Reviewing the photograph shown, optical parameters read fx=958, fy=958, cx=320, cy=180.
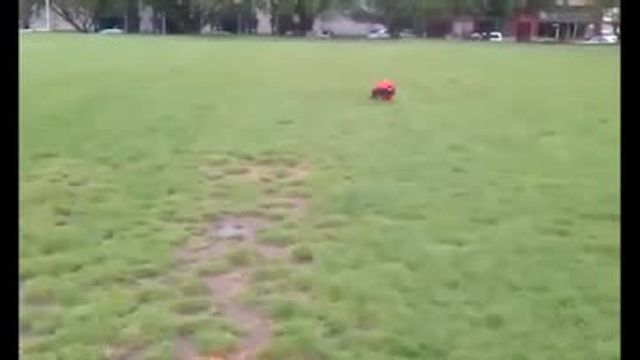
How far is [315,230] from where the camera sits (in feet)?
13.5

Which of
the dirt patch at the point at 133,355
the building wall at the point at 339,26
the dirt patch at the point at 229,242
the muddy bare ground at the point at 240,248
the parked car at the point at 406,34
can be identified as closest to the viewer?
the dirt patch at the point at 133,355

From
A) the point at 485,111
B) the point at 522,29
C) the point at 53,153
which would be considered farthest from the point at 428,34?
the point at 53,153

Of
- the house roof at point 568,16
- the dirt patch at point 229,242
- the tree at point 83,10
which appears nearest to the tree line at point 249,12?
the tree at point 83,10

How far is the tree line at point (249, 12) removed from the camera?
33.7 metres

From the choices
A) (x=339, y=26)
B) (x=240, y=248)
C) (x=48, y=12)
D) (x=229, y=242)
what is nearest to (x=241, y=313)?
(x=240, y=248)

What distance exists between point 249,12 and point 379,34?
15.5 ft

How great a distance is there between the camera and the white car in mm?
32659

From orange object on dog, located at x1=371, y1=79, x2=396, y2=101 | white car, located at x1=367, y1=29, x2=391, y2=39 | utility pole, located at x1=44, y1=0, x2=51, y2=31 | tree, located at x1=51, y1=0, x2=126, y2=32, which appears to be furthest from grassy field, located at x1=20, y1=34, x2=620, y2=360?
tree, located at x1=51, y1=0, x2=126, y2=32

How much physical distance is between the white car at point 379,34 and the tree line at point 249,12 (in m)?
0.43

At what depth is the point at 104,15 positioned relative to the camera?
34.9m

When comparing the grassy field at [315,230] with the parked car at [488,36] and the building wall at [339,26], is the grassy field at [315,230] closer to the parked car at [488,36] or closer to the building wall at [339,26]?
the parked car at [488,36]

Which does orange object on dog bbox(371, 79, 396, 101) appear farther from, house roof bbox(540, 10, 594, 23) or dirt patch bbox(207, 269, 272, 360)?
house roof bbox(540, 10, 594, 23)

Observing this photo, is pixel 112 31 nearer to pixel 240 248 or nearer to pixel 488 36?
pixel 488 36
